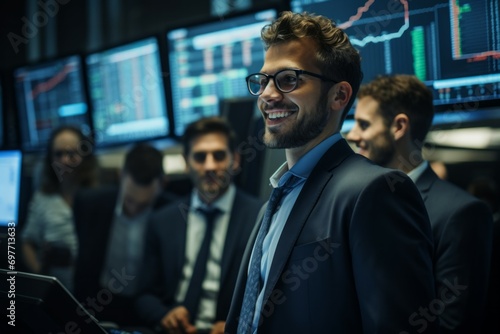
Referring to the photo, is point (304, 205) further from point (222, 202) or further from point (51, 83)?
point (51, 83)

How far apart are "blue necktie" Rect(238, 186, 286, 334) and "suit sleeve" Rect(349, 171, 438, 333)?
0.29m

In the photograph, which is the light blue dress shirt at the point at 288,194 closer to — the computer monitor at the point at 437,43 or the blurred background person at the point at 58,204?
the computer monitor at the point at 437,43

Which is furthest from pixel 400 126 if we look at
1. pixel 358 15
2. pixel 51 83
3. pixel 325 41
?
pixel 51 83

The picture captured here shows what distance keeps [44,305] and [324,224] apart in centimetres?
64

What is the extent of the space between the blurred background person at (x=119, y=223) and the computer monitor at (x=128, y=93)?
141 mm

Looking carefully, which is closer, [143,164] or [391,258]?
[391,258]

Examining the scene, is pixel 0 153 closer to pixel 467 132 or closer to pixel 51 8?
pixel 51 8

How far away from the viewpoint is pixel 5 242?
2883 mm

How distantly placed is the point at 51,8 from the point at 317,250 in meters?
4.02

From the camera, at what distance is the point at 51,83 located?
3742 millimetres

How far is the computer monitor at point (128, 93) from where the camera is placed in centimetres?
319

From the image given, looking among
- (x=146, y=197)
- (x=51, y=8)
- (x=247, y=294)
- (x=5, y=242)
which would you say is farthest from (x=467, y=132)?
(x=51, y=8)

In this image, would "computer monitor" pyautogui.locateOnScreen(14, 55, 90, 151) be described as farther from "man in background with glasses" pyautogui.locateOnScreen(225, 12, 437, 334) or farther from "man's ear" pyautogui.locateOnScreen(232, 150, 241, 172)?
"man in background with glasses" pyautogui.locateOnScreen(225, 12, 437, 334)

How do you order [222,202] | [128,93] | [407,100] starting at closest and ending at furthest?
[407,100] < [222,202] < [128,93]
